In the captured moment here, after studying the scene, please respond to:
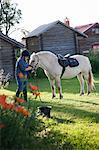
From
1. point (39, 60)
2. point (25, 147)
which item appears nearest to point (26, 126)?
point (25, 147)

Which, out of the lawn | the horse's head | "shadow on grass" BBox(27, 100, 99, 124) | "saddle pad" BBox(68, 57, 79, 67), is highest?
the horse's head

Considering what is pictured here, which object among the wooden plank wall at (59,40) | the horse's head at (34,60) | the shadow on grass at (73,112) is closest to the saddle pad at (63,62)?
the horse's head at (34,60)

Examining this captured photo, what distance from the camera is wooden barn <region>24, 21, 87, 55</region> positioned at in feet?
160

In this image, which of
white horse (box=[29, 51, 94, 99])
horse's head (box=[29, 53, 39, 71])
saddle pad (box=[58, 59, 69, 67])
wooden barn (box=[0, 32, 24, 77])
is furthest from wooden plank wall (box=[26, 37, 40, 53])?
horse's head (box=[29, 53, 39, 71])

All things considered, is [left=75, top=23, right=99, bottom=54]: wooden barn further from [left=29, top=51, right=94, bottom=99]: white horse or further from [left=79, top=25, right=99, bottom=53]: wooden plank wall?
[left=29, top=51, right=94, bottom=99]: white horse

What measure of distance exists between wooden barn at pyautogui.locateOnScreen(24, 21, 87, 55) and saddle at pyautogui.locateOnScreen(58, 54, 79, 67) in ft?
98.3

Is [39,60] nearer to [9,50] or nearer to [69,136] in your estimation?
[69,136]

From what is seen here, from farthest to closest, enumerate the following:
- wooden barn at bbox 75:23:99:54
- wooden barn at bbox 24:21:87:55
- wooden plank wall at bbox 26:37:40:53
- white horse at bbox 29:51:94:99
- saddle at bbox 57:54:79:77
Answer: wooden barn at bbox 75:23:99:54, wooden plank wall at bbox 26:37:40:53, wooden barn at bbox 24:21:87:55, saddle at bbox 57:54:79:77, white horse at bbox 29:51:94:99

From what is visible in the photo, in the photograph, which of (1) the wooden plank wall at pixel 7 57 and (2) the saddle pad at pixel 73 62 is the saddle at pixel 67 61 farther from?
(1) the wooden plank wall at pixel 7 57

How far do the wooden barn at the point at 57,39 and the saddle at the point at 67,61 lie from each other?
1180 inches

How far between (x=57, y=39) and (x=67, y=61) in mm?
32120

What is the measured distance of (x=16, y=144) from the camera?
6578 mm

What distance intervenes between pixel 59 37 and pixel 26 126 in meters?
43.4

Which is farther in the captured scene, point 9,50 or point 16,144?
point 9,50
